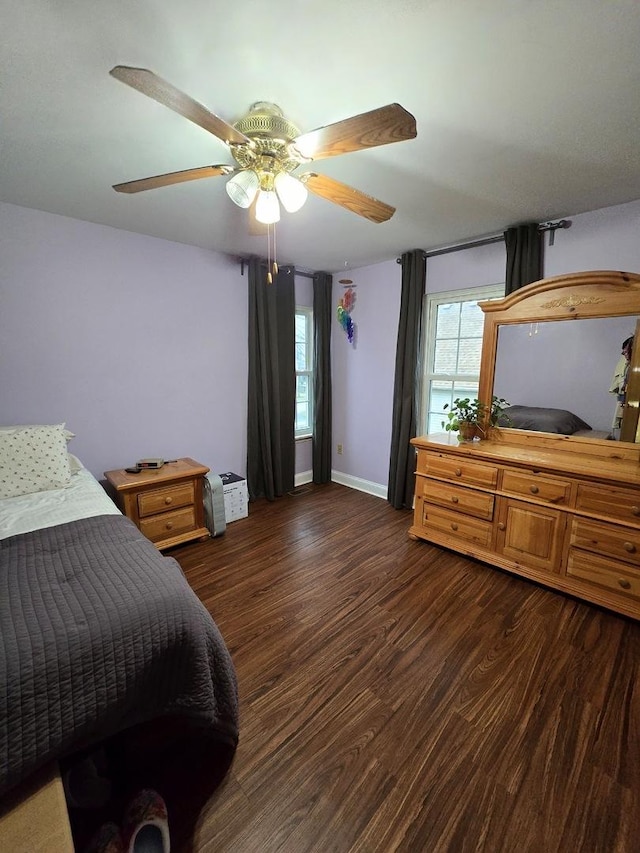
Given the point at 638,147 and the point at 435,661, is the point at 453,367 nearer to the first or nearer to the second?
the point at 638,147

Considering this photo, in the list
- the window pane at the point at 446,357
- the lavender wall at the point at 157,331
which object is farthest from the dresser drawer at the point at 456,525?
the window pane at the point at 446,357

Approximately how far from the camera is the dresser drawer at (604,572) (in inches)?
73.9

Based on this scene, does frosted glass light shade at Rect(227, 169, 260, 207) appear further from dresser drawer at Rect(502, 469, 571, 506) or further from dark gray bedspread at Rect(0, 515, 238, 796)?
dresser drawer at Rect(502, 469, 571, 506)

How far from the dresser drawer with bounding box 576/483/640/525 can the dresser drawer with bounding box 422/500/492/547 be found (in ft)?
1.95

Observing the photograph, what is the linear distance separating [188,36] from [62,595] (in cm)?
181

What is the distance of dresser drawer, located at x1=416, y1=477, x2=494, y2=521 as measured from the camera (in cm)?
239

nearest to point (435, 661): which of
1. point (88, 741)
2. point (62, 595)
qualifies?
point (88, 741)

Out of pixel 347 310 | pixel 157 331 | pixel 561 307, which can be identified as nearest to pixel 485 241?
pixel 561 307

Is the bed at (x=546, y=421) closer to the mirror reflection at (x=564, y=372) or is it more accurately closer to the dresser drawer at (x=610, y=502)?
the mirror reflection at (x=564, y=372)

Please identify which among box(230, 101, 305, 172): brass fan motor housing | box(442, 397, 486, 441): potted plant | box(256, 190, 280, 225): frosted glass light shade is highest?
box(230, 101, 305, 172): brass fan motor housing

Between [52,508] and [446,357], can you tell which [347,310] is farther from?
[52,508]

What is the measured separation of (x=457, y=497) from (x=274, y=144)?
7.58ft

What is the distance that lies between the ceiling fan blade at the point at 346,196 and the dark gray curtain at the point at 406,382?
156 cm

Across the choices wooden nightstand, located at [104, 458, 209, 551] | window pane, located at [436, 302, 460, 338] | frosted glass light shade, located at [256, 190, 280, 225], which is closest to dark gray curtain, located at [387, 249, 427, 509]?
window pane, located at [436, 302, 460, 338]
